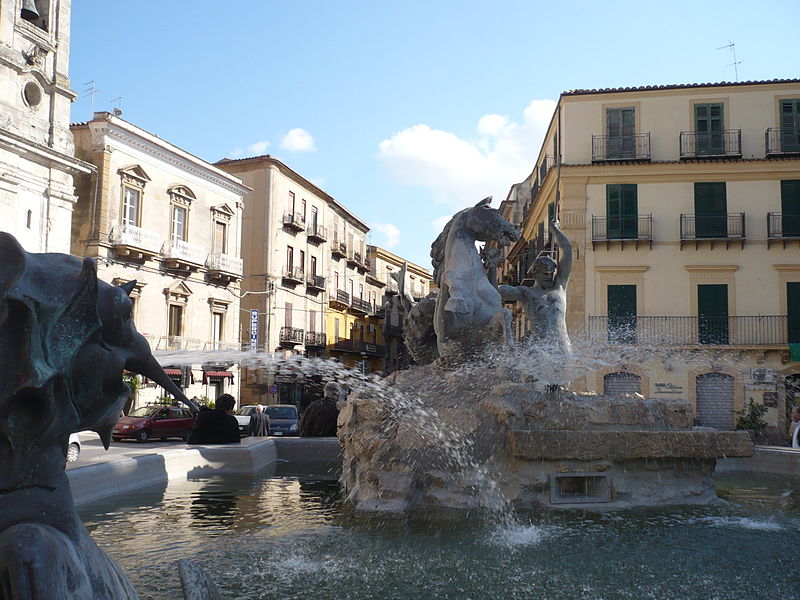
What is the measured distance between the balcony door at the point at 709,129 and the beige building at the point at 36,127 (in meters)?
23.3

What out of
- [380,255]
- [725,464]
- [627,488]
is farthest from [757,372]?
[380,255]

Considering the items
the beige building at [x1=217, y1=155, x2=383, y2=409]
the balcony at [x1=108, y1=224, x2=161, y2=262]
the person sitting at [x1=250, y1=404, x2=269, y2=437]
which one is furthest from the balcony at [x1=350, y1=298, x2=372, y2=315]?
the person sitting at [x1=250, y1=404, x2=269, y2=437]

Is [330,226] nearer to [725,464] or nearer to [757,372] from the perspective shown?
[757,372]

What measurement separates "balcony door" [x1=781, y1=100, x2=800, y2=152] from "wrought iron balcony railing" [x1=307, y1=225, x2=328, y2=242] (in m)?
28.4

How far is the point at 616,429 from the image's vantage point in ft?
18.4

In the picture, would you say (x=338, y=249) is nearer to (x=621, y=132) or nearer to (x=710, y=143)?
(x=621, y=132)

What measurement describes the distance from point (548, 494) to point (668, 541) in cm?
97

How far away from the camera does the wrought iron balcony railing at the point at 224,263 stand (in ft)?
122

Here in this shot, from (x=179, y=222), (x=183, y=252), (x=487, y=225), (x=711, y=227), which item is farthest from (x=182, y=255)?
(x=487, y=225)

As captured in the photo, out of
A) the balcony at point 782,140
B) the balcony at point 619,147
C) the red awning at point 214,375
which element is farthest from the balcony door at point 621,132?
the red awning at point 214,375

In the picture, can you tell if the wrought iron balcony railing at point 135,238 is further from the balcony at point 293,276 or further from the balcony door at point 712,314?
the balcony door at point 712,314

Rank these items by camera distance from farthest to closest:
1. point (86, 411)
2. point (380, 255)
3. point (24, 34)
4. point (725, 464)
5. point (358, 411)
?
1. point (380, 255)
2. point (24, 34)
3. point (725, 464)
4. point (358, 411)
5. point (86, 411)

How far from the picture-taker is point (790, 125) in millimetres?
28641

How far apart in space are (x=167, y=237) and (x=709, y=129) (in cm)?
2386
